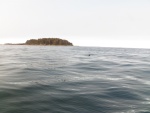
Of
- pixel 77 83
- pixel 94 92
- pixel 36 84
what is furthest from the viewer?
pixel 77 83

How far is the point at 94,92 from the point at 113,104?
216 centimetres

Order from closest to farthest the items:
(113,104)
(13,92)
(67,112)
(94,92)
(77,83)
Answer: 1. (67,112)
2. (113,104)
3. (13,92)
4. (94,92)
5. (77,83)

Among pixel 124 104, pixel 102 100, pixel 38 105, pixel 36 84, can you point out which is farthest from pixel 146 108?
pixel 36 84

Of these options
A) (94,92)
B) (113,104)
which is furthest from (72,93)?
(113,104)

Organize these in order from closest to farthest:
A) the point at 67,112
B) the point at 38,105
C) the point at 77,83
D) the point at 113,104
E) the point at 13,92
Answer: the point at 67,112
the point at 38,105
the point at 113,104
the point at 13,92
the point at 77,83

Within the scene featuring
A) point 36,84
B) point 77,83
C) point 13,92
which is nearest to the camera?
point 13,92

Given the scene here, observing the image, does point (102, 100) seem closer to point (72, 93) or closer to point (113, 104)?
point (113, 104)

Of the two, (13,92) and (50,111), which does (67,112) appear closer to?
(50,111)

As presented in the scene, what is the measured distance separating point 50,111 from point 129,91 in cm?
594

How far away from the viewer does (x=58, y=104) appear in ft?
30.8

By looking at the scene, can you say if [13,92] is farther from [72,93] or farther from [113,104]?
[113,104]

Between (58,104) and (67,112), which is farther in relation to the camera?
(58,104)

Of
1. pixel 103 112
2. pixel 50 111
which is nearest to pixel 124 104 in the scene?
pixel 103 112

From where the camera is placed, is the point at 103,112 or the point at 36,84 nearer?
the point at 103,112
